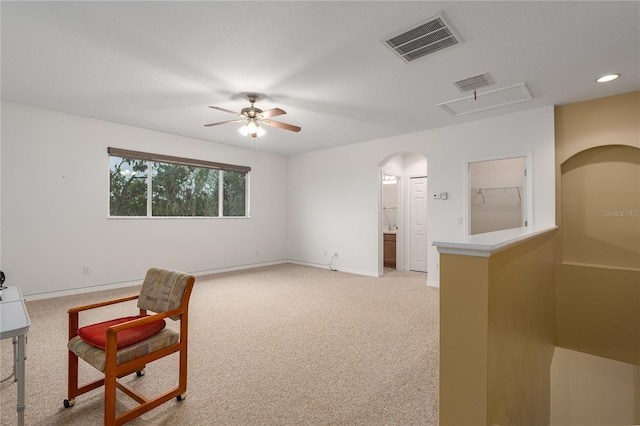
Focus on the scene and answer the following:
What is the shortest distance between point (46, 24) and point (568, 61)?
4544mm

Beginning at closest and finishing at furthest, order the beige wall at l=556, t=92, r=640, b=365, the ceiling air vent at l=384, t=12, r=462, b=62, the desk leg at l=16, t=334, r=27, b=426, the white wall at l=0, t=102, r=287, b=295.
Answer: the desk leg at l=16, t=334, r=27, b=426, the ceiling air vent at l=384, t=12, r=462, b=62, the beige wall at l=556, t=92, r=640, b=365, the white wall at l=0, t=102, r=287, b=295

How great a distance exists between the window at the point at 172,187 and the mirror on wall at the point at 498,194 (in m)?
4.88

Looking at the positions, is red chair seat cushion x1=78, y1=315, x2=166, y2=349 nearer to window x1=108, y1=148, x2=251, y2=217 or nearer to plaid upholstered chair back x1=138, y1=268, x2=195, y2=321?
plaid upholstered chair back x1=138, y1=268, x2=195, y2=321

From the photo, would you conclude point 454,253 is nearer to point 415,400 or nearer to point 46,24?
point 415,400

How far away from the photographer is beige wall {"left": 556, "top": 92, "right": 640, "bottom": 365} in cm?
367

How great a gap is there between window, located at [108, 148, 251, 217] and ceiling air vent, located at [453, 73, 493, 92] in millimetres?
4619

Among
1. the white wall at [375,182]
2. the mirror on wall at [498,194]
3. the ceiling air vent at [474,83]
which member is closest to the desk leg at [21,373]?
the ceiling air vent at [474,83]

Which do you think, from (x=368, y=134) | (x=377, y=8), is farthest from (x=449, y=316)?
(x=368, y=134)

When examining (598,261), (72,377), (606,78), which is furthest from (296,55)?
(598,261)

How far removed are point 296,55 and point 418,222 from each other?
4834 millimetres

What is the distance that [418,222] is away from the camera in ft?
21.8

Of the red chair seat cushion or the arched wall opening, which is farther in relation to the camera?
the arched wall opening

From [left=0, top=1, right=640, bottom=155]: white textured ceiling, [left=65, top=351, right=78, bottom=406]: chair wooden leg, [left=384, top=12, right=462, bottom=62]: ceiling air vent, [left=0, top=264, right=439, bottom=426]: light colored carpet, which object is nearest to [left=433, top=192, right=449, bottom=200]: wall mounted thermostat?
[left=0, top=1, right=640, bottom=155]: white textured ceiling

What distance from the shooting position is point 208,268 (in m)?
6.07
